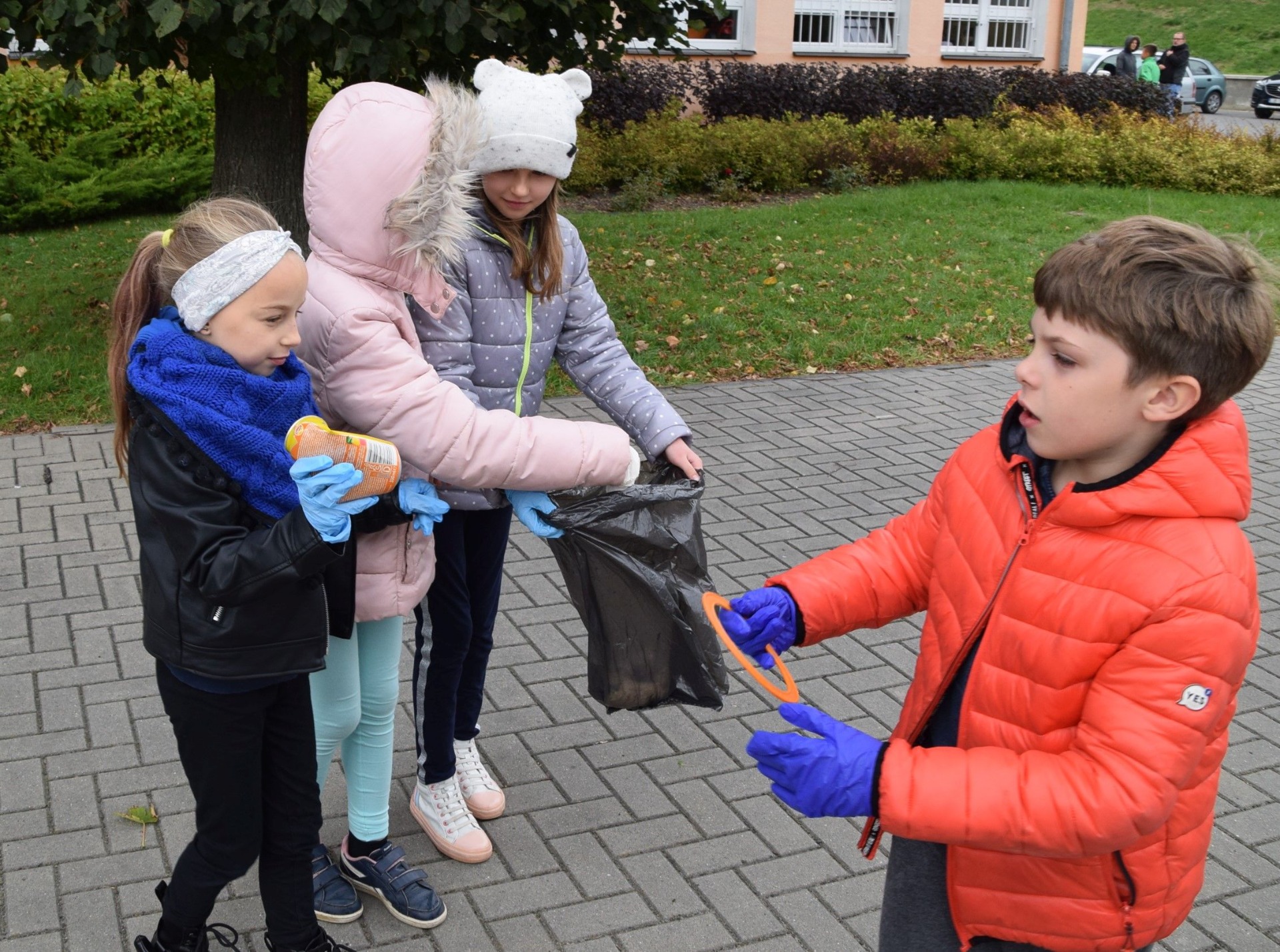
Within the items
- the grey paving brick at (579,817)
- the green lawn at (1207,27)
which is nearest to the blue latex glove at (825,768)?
the grey paving brick at (579,817)

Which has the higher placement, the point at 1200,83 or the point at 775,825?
the point at 1200,83

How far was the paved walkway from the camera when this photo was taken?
307 cm

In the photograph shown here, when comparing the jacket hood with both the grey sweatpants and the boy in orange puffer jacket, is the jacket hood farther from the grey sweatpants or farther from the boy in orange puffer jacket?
the grey sweatpants

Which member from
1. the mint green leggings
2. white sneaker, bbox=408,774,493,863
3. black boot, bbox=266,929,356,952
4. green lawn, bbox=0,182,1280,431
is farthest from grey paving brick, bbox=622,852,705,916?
green lawn, bbox=0,182,1280,431

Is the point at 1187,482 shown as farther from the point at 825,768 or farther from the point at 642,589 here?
the point at 642,589

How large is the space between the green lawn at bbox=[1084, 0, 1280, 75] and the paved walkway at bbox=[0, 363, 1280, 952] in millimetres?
40205

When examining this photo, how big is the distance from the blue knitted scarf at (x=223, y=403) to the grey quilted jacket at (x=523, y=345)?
526 mm

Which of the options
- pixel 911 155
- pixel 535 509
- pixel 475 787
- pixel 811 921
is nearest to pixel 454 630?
pixel 535 509

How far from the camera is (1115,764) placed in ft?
5.58

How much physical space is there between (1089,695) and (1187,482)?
1.10ft

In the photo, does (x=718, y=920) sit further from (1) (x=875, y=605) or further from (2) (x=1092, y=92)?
(2) (x=1092, y=92)

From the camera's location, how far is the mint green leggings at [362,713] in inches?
111

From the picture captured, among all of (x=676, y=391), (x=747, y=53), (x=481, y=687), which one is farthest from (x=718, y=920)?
(x=747, y=53)

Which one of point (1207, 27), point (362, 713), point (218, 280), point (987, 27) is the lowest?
point (362, 713)
